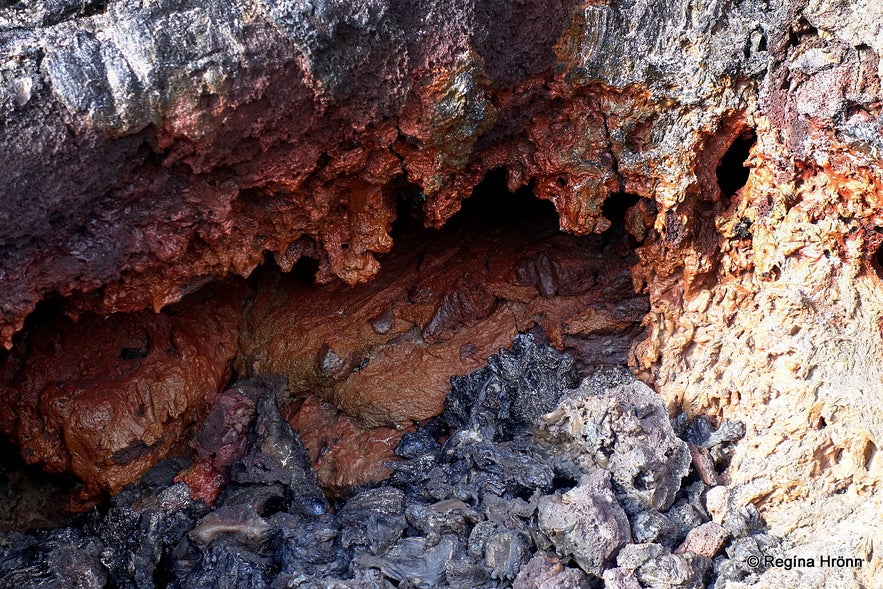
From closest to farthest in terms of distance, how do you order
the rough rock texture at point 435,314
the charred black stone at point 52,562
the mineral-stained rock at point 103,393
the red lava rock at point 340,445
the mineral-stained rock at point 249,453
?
the charred black stone at point 52,562 → the mineral-stained rock at point 103,393 → the mineral-stained rock at point 249,453 → the red lava rock at point 340,445 → the rough rock texture at point 435,314

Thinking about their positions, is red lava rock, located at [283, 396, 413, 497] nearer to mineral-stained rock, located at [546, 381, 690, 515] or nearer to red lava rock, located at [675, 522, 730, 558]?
mineral-stained rock, located at [546, 381, 690, 515]

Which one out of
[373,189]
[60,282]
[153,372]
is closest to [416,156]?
[373,189]

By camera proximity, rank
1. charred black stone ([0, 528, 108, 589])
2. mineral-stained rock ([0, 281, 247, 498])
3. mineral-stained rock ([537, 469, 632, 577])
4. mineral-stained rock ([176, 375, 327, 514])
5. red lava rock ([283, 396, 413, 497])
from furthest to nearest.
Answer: red lava rock ([283, 396, 413, 497]), mineral-stained rock ([176, 375, 327, 514]), mineral-stained rock ([0, 281, 247, 498]), charred black stone ([0, 528, 108, 589]), mineral-stained rock ([537, 469, 632, 577])

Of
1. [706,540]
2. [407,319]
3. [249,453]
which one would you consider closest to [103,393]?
[249,453]

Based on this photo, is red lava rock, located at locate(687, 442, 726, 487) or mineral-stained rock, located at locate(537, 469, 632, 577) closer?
mineral-stained rock, located at locate(537, 469, 632, 577)

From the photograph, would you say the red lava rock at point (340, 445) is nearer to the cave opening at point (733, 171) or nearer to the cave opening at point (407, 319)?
the cave opening at point (407, 319)

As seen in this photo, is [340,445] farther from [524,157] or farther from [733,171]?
[733,171]

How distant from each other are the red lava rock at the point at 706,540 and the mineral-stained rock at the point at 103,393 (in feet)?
7.23

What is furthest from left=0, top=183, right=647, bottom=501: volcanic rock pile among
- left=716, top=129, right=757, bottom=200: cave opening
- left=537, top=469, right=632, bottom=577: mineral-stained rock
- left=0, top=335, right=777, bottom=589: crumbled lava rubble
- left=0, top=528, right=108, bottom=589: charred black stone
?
left=537, top=469, right=632, bottom=577: mineral-stained rock

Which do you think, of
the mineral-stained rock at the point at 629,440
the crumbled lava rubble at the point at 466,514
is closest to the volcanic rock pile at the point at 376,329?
the crumbled lava rubble at the point at 466,514

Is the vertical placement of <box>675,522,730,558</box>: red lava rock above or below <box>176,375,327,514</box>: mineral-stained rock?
below

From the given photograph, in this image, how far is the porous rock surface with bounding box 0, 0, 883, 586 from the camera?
92.8 inches

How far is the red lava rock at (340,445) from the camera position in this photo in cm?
356

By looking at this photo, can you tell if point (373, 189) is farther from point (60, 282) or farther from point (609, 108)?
point (60, 282)
